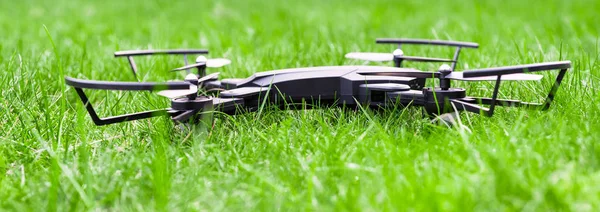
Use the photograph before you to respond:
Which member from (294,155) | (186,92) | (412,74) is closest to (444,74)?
(412,74)

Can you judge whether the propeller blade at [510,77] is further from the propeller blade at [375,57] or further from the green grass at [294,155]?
the propeller blade at [375,57]

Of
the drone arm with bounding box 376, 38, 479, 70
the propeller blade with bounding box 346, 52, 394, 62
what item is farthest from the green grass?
the propeller blade with bounding box 346, 52, 394, 62

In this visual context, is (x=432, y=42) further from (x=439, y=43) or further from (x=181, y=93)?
(x=181, y=93)

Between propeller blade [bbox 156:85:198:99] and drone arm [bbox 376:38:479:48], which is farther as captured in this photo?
drone arm [bbox 376:38:479:48]

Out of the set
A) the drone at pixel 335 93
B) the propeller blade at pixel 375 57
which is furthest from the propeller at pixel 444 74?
the propeller blade at pixel 375 57

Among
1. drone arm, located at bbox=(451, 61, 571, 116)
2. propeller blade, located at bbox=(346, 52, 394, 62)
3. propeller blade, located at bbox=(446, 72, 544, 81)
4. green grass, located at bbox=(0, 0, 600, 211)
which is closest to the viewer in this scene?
green grass, located at bbox=(0, 0, 600, 211)

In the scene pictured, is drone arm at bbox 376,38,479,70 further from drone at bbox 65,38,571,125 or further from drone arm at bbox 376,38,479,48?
drone at bbox 65,38,571,125

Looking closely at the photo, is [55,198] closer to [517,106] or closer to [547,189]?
[547,189]

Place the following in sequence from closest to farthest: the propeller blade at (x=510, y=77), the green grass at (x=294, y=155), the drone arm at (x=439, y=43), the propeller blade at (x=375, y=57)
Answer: the green grass at (x=294, y=155) < the propeller blade at (x=510, y=77) < the propeller blade at (x=375, y=57) < the drone arm at (x=439, y=43)

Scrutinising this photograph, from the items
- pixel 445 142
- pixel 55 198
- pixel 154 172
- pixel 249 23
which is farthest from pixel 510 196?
pixel 249 23

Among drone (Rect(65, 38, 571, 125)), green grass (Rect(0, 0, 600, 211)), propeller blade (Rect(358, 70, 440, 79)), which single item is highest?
propeller blade (Rect(358, 70, 440, 79))

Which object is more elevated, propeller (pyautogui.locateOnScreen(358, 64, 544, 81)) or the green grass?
propeller (pyautogui.locateOnScreen(358, 64, 544, 81))

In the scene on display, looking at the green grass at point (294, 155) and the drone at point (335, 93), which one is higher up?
the drone at point (335, 93)
